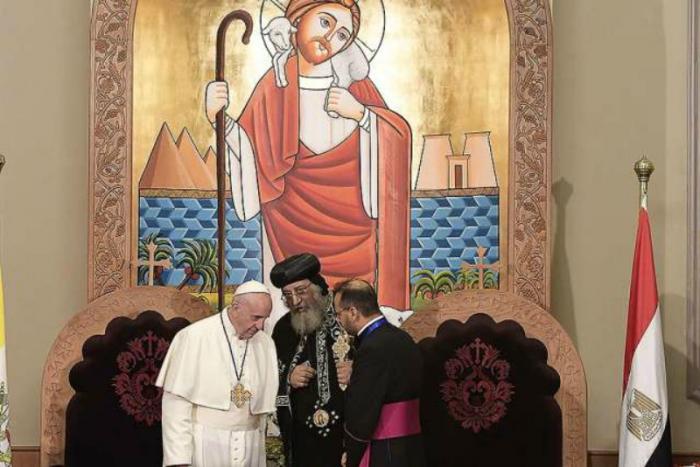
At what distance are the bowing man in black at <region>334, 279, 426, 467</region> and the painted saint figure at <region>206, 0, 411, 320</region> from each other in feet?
4.95

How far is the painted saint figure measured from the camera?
7.86 m

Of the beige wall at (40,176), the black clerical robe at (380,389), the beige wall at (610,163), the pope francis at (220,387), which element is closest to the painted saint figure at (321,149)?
the beige wall at (40,176)

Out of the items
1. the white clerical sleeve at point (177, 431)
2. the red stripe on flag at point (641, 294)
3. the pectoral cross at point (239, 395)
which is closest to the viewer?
the white clerical sleeve at point (177, 431)

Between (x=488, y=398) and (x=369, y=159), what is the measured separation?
1.66 meters

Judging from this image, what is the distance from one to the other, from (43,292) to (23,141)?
953mm

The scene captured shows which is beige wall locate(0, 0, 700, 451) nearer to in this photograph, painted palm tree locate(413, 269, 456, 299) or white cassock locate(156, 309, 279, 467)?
painted palm tree locate(413, 269, 456, 299)

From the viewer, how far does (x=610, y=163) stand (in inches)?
308

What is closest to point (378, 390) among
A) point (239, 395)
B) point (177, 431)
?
point (239, 395)

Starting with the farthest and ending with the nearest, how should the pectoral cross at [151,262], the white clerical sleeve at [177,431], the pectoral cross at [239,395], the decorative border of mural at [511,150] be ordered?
the pectoral cross at [151,262] → the decorative border of mural at [511,150] → the pectoral cross at [239,395] → the white clerical sleeve at [177,431]

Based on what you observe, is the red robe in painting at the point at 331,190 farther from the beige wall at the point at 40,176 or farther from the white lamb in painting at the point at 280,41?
the beige wall at the point at 40,176

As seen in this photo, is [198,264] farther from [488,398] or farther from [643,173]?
[643,173]

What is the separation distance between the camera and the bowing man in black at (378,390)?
607 centimetres

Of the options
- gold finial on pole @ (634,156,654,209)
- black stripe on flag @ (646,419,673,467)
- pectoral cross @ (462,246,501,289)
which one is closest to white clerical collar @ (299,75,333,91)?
pectoral cross @ (462,246,501,289)

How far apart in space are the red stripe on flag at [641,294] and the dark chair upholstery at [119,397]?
103 inches
